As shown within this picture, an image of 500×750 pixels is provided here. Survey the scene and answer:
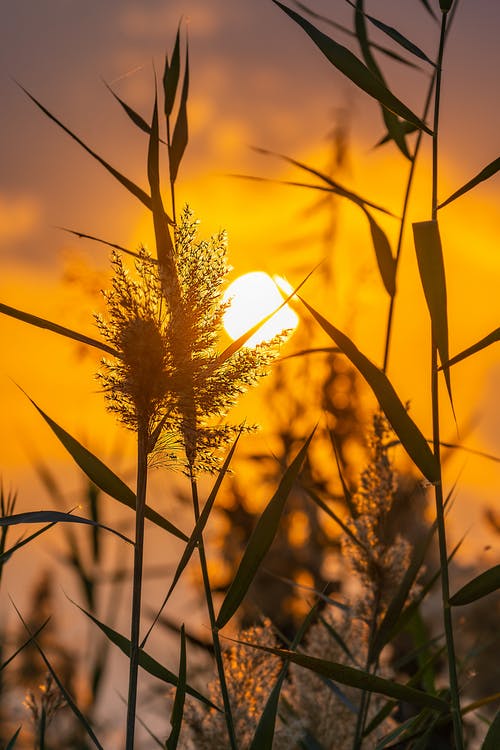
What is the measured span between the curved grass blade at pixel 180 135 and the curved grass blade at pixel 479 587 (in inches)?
31.0

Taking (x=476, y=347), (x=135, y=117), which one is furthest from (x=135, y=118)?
(x=476, y=347)

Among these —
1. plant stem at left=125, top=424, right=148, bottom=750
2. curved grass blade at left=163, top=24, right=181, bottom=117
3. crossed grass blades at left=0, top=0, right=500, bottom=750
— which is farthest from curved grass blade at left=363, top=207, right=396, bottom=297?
plant stem at left=125, top=424, right=148, bottom=750

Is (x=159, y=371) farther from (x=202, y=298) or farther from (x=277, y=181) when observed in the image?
(x=277, y=181)

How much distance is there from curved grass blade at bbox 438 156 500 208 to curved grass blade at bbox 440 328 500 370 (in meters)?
0.24

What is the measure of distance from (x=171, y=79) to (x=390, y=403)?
0.68 metres

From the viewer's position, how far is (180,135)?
163 centimetres

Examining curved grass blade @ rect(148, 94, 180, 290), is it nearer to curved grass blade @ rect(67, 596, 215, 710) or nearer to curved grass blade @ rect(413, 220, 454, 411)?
curved grass blade @ rect(413, 220, 454, 411)

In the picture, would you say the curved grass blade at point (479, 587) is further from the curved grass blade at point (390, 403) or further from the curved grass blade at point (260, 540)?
the curved grass blade at point (260, 540)

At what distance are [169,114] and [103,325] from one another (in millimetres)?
478

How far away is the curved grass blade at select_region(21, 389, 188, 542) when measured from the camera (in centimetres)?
149

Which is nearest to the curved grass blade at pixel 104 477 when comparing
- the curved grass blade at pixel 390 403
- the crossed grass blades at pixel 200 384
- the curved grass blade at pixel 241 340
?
the crossed grass blades at pixel 200 384

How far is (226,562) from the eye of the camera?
636 cm

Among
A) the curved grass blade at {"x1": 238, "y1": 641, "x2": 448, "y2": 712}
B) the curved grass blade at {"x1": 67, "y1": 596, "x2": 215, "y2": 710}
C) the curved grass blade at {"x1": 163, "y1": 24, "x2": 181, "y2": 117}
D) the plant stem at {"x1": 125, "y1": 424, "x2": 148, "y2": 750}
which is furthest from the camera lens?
the curved grass blade at {"x1": 163, "y1": 24, "x2": 181, "y2": 117}

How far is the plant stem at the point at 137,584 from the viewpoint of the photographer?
128cm
